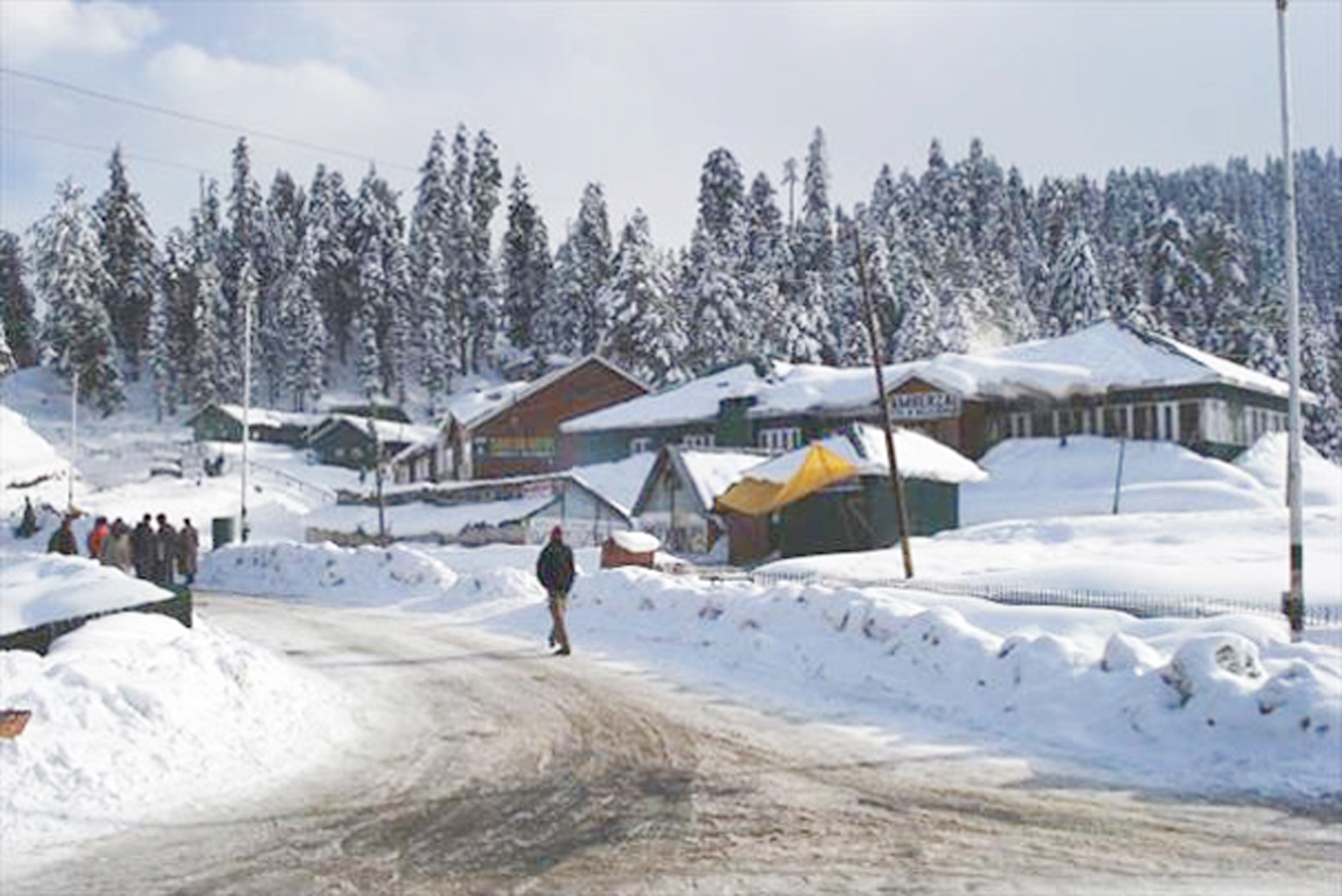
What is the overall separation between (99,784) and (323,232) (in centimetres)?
10154

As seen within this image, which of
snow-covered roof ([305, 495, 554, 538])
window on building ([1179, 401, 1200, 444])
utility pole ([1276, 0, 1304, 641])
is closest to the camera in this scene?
utility pole ([1276, 0, 1304, 641])

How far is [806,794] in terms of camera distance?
8.47m

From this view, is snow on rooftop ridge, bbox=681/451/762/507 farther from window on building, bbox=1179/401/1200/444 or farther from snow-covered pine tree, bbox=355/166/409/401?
snow-covered pine tree, bbox=355/166/409/401

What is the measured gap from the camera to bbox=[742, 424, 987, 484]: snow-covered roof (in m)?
34.4

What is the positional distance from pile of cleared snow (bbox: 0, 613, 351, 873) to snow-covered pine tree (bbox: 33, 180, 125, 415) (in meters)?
84.8

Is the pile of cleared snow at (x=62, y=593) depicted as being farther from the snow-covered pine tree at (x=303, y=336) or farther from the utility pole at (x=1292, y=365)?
the snow-covered pine tree at (x=303, y=336)

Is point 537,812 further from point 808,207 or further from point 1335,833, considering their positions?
point 808,207

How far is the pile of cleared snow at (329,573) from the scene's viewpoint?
2575cm

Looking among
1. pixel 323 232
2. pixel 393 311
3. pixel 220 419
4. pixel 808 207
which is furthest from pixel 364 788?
pixel 808 207

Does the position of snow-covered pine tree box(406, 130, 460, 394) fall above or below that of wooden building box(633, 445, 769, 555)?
above

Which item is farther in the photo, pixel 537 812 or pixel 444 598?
pixel 444 598

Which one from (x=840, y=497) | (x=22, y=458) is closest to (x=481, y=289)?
(x=22, y=458)

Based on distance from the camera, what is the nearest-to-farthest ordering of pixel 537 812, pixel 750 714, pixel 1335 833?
1. pixel 1335 833
2. pixel 537 812
3. pixel 750 714

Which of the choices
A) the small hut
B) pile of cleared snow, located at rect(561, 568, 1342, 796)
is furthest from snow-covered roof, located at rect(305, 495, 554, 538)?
pile of cleared snow, located at rect(561, 568, 1342, 796)
